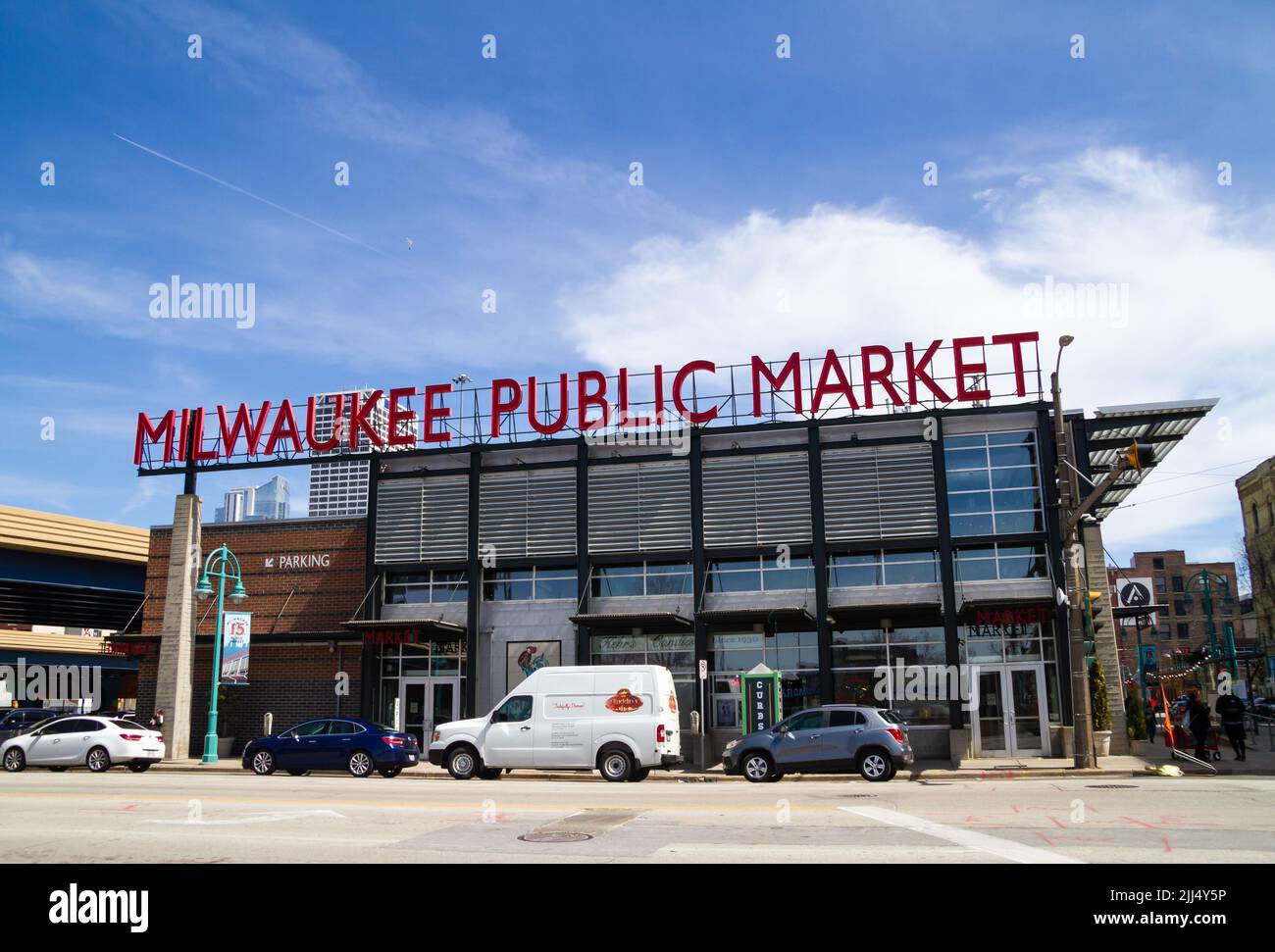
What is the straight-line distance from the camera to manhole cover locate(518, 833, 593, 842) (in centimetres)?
1156

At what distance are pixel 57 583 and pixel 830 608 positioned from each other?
117 feet

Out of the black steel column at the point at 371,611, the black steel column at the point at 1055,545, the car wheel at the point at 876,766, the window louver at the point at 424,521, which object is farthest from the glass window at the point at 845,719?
the black steel column at the point at 371,611

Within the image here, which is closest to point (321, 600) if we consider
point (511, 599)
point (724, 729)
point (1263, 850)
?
point (511, 599)

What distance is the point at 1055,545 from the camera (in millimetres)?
28656

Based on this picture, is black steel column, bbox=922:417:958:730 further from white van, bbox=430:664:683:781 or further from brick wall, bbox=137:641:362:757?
brick wall, bbox=137:641:362:757

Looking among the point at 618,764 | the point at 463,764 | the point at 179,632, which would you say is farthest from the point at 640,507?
the point at 179,632

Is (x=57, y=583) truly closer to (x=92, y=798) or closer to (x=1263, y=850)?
(x=92, y=798)

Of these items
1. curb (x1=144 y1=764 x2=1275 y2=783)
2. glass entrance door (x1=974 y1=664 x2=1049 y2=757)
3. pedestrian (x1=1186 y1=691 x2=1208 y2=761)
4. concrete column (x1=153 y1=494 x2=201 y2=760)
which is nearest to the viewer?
curb (x1=144 y1=764 x2=1275 y2=783)

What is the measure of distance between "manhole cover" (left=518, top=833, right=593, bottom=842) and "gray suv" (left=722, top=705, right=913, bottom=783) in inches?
417

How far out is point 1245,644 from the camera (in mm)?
74625

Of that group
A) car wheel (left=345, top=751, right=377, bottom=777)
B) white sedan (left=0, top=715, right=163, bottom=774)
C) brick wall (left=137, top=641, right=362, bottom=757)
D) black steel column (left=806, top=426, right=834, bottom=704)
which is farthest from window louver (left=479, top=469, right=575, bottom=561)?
white sedan (left=0, top=715, right=163, bottom=774)

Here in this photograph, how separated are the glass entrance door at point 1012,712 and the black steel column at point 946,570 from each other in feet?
1.68

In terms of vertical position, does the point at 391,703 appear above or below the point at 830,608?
below

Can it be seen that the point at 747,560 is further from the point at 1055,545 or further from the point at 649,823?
the point at 649,823
